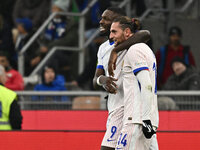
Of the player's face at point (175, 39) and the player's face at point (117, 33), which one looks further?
the player's face at point (175, 39)

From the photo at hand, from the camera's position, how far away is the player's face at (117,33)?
18.7 feet

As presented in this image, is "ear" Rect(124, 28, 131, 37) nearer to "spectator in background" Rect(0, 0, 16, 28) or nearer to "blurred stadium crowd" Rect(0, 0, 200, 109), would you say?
"blurred stadium crowd" Rect(0, 0, 200, 109)

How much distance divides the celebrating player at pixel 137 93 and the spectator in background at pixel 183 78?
5.02m

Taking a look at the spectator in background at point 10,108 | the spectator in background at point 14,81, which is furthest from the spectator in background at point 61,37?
the spectator in background at point 10,108

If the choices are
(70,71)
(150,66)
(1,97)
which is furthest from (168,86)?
(150,66)

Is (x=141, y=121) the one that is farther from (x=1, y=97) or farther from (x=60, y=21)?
(x=60, y=21)

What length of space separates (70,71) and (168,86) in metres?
3.00

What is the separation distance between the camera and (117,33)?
5.71 metres

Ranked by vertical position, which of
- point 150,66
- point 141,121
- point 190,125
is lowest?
point 190,125

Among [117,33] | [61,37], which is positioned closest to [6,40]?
[61,37]

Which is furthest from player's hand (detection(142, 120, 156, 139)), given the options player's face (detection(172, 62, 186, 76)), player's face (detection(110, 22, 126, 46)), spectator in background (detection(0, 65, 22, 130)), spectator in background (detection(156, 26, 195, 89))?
A: spectator in background (detection(156, 26, 195, 89))

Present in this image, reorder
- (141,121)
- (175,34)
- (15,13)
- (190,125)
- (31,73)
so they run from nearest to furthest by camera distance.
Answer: (141,121), (190,125), (175,34), (31,73), (15,13)

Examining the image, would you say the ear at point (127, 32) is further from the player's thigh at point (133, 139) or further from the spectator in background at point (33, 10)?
the spectator in background at point (33, 10)

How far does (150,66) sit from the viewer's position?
5.49m
